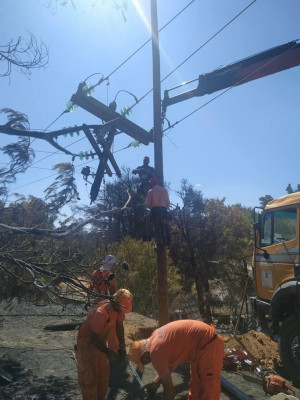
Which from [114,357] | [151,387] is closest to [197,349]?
[151,387]

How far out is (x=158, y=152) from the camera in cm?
704

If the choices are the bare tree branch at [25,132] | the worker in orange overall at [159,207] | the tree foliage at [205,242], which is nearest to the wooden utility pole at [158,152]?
the worker in orange overall at [159,207]

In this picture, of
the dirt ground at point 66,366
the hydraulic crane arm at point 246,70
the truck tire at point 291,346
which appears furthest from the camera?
the hydraulic crane arm at point 246,70

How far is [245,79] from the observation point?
322 inches

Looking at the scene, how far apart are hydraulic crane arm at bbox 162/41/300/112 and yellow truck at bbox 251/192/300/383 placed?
313 cm

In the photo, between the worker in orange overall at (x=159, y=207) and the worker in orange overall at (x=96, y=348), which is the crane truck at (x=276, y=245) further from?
the worker in orange overall at (x=96, y=348)

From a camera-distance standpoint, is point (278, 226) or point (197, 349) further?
point (278, 226)

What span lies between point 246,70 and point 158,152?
3147 millimetres

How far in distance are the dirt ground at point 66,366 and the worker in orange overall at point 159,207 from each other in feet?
6.63

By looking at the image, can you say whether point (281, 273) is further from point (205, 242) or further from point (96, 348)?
point (205, 242)

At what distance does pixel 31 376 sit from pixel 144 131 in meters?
5.63

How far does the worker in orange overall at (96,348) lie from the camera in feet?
14.6

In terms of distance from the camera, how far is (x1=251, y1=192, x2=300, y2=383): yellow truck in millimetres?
5938

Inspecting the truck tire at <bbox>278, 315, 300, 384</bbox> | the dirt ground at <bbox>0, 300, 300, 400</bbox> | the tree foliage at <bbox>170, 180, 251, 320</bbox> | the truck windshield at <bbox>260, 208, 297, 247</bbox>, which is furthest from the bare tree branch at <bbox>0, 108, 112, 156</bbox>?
the tree foliage at <bbox>170, 180, 251, 320</bbox>
